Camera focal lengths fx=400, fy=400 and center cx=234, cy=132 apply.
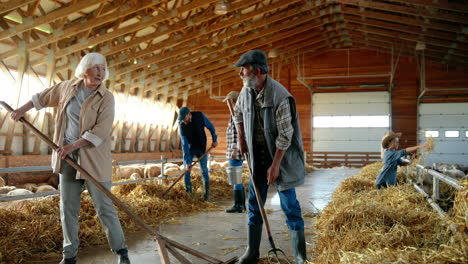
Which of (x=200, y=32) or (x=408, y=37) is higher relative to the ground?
(x=408, y=37)

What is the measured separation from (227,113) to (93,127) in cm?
1925

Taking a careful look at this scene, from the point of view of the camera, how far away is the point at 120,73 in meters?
14.6

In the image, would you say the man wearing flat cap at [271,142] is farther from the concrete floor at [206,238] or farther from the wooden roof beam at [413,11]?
the wooden roof beam at [413,11]

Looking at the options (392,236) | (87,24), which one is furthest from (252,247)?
(87,24)

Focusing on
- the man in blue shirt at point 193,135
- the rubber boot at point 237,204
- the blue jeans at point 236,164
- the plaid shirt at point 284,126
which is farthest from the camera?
the man in blue shirt at point 193,135

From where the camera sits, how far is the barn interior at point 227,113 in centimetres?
388

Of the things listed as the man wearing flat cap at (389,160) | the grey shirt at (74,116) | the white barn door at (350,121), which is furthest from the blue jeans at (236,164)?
the white barn door at (350,121)

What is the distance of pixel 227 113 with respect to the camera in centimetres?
2250

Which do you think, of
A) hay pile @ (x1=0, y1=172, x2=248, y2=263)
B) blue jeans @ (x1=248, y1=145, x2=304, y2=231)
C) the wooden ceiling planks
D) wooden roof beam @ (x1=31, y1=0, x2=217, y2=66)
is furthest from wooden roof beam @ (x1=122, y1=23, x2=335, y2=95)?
blue jeans @ (x1=248, y1=145, x2=304, y2=231)

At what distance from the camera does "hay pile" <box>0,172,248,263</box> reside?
3941 millimetres

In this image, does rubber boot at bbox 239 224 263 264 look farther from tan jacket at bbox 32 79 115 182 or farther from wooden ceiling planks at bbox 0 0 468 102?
wooden ceiling planks at bbox 0 0 468 102

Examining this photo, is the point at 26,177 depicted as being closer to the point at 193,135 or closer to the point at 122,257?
the point at 193,135

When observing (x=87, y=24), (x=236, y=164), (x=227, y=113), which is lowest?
Result: (x=236, y=164)

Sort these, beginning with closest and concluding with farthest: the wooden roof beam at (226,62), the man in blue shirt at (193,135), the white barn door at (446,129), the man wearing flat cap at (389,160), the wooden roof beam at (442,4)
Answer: the man wearing flat cap at (389,160)
the man in blue shirt at (193,135)
the wooden roof beam at (442,4)
the wooden roof beam at (226,62)
the white barn door at (446,129)
